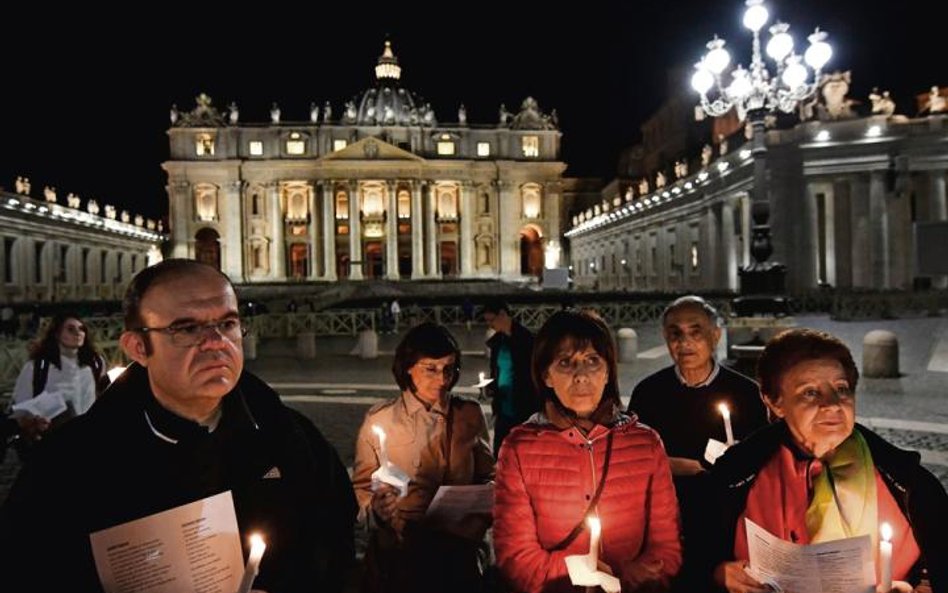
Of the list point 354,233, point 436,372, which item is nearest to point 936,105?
point 436,372

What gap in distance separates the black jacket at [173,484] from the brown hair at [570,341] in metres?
0.93

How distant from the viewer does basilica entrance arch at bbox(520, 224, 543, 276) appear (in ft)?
291

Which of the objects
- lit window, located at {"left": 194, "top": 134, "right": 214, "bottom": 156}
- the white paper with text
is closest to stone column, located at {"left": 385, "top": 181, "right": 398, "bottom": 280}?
lit window, located at {"left": 194, "top": 134, "right": 214, "bottom": 156}

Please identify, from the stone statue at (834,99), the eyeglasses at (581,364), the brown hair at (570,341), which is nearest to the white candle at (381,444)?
the brown hair at (570,341)

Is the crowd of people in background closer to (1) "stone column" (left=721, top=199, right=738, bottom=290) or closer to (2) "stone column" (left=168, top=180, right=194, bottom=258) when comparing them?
(1) "stone column" (left=721, top=199, right=738, bottom=290)

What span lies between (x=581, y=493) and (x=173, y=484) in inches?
58.5

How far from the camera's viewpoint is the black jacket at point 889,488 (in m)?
2.55

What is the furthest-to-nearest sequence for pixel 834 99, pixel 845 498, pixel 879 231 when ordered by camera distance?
pixel 834 99
pixel 879 231
pixel 845 498

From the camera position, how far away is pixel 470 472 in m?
3.91

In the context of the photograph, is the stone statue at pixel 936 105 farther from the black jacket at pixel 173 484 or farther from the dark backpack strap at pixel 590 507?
the black jacket at pixel 173 484

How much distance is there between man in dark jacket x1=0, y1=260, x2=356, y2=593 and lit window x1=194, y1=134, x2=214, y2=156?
86456 mm

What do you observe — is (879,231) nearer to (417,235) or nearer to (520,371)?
(520,371)

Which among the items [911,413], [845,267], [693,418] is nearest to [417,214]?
[845,267]

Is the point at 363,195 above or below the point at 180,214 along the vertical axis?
above
